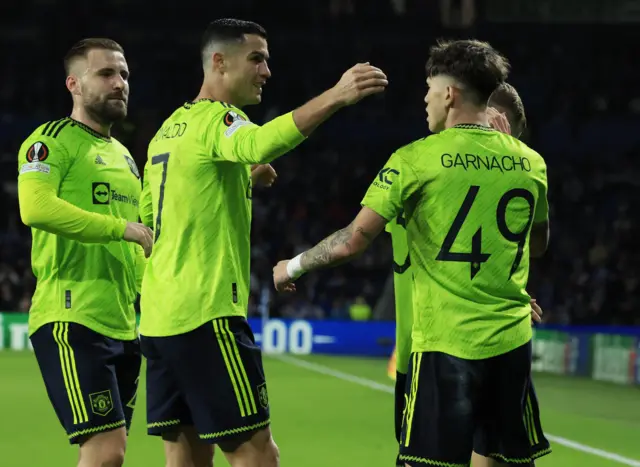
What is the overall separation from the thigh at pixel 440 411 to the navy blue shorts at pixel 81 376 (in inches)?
61.2

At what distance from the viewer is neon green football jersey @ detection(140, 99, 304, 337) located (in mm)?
→ 4730

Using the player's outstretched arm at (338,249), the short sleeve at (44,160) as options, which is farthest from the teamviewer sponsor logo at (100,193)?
the player's outstretched arm at (338,249)

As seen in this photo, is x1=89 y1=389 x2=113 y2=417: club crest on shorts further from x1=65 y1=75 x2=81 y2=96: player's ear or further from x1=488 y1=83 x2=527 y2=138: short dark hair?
x1=488 y1=83 x2=527 y2=138: short dark hair

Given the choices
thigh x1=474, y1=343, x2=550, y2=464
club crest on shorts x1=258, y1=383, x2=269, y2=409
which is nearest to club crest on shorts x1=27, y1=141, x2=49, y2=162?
club crest on shorts x1=258, y1=383, x2=269, y2=409

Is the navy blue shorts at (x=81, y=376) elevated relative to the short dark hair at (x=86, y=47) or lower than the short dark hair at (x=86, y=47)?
lower

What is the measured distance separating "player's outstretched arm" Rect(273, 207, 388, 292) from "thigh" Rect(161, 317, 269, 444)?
292 millimetres

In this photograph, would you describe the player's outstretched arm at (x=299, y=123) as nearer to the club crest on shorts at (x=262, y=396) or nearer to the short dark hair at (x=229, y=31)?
the short dark hair at (x=229, y=31)

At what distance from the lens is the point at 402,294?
6.05 m

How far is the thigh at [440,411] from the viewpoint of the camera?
4465mm

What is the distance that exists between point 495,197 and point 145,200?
1.63 m

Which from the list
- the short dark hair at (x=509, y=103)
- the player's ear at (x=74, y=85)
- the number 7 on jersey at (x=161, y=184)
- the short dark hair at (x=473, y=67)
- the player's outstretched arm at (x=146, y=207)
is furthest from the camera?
the player's ear at (x=74, y=85)

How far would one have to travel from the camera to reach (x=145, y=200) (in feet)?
17.4

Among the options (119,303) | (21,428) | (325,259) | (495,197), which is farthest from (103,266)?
(21,428)

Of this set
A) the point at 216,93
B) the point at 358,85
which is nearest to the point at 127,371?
the point at 216,93
